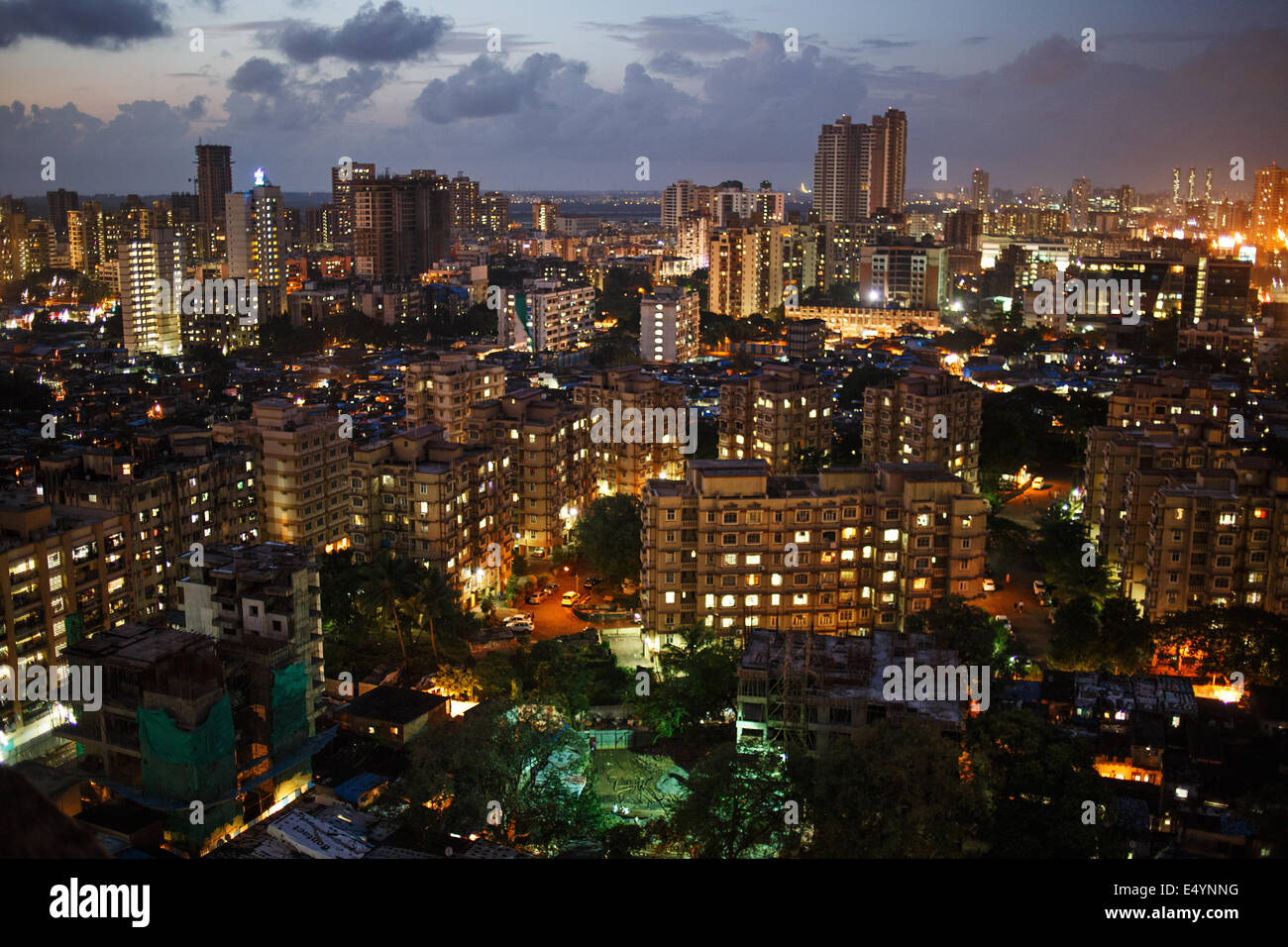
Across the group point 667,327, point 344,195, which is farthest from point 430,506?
point 344,195

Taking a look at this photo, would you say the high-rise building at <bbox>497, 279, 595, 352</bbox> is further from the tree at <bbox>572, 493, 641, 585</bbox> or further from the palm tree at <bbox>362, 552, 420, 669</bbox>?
the palm tree at <bbox>362, 552, 420, 669</bbox>

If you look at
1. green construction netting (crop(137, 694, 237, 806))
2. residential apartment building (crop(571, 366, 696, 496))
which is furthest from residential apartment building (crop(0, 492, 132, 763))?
residential apartment building (crop(571, 366, 696, 496))

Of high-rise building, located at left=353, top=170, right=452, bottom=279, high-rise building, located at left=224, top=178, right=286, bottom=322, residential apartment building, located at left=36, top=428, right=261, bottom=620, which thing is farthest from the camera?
high-rise building, located at left=353, top=170, right=452, bottom=279

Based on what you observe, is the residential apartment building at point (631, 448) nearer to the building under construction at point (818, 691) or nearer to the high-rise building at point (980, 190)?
the building under construction at point (818, 691)

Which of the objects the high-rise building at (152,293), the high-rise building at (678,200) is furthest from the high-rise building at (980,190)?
the high-rise building at (152,293)
